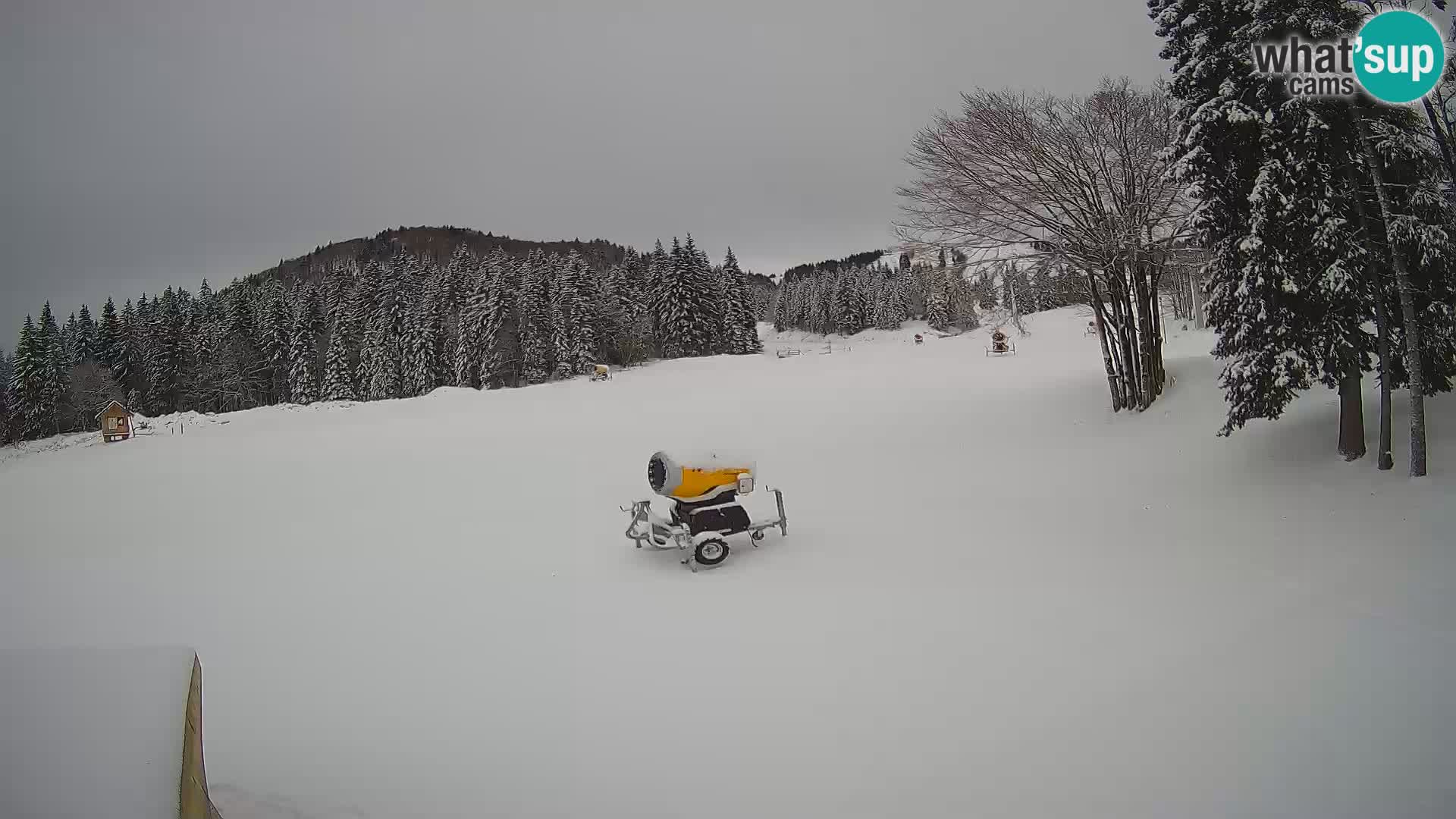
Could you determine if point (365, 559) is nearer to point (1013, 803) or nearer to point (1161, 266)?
point (1013, 803)

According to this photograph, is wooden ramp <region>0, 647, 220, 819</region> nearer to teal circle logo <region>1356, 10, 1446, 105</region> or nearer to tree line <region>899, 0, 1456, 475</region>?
tree line <region>899, 0, 1456, 475</region>

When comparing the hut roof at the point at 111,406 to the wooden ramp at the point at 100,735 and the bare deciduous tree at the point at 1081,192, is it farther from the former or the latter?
the bare deciduous tree at the point at 1081,192

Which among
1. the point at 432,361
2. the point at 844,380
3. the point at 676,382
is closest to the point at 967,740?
the point at 844,380

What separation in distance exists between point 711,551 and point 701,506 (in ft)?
1.95

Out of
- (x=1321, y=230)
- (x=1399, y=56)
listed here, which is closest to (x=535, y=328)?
(x=1321, y=230)

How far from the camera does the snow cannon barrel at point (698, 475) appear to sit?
25.5 feet

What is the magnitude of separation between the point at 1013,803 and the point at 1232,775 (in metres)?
1.26

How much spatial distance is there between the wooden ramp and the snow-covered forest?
3770 cm

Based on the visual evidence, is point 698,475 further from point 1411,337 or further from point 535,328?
point 535,328

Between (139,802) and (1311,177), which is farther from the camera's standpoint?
(1311,177)

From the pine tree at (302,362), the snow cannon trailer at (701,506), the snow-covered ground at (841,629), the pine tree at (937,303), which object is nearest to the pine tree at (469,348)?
the pine tree at (302,362)

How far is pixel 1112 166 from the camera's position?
13914mm

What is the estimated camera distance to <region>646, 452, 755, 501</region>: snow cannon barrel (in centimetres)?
776

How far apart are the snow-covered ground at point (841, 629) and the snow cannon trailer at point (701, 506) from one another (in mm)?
323
